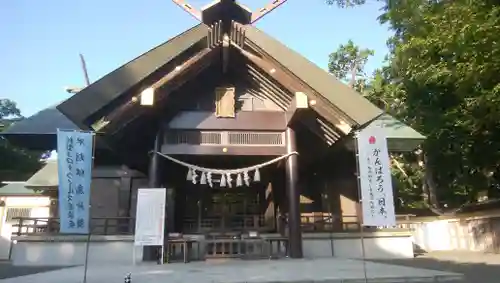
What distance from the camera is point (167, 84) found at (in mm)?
10336

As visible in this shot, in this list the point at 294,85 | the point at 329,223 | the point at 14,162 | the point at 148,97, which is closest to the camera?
the point at 148,97

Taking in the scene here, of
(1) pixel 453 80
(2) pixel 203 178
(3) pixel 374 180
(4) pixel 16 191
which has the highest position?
(1) pixel 453 80

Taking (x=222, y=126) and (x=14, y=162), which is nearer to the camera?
(x=222, y=126)

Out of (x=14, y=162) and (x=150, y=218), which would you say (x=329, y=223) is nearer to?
(x=150, y=218)

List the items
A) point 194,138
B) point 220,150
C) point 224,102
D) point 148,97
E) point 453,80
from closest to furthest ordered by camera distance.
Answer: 1. point 148,97
2. point 220,150
3. point 194,138
4. point 453,80
5. point 224,102

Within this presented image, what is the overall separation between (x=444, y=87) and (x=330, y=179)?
5.13m

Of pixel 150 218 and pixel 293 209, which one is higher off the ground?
pixel 293 209

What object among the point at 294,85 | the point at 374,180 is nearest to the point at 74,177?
the point at 374,180

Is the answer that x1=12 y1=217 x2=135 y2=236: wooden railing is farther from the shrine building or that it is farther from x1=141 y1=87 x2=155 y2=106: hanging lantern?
x1=141 y1=87 x2=155 y2=106: hanging lantern

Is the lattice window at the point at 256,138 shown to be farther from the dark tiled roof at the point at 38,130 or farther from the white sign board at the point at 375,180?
the dark tiled roof at the point at 38,130

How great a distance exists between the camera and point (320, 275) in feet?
21.6

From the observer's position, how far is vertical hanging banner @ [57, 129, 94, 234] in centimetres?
734

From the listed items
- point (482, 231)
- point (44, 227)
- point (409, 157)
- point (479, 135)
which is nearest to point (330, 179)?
point (479, 135)

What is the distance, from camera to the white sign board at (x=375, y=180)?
7.21 metres
